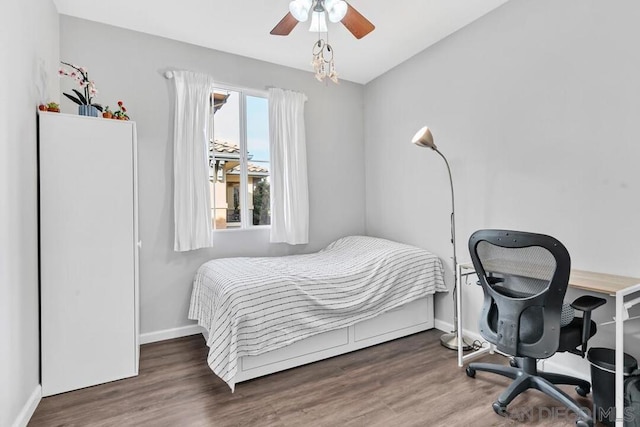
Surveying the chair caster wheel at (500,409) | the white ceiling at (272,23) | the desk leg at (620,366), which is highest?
the white ceiling at (272,23)

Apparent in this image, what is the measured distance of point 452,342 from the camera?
9.26 ft

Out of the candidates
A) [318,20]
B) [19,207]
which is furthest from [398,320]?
[19,207]

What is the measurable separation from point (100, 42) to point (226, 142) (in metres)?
1.30

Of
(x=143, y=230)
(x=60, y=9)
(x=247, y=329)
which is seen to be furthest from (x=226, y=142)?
(x=247, y=329)

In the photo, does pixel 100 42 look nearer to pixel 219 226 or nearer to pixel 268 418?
pixel 219 226

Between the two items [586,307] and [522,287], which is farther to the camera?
[522,287]

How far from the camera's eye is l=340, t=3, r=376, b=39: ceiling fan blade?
209cm

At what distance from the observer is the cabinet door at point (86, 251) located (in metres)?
2.14

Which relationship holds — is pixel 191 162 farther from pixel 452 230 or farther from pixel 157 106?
pixel 452 230

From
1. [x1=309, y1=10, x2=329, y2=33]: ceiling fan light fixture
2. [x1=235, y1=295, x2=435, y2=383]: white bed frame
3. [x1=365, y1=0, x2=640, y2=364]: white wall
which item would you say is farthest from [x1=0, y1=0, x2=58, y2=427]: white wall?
[x1=365, y1=0, x2=640, y2=364]: white wall

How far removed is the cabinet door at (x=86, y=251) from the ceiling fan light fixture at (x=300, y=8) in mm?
1362

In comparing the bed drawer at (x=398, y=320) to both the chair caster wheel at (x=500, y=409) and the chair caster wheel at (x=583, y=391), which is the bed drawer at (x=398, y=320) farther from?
the chair caster wheel at (x=583, y=391)

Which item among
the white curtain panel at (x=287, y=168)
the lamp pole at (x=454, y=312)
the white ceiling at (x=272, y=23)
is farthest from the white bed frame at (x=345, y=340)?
the white ceiling at (x=272, y=23)

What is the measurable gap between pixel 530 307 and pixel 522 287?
13 cm
